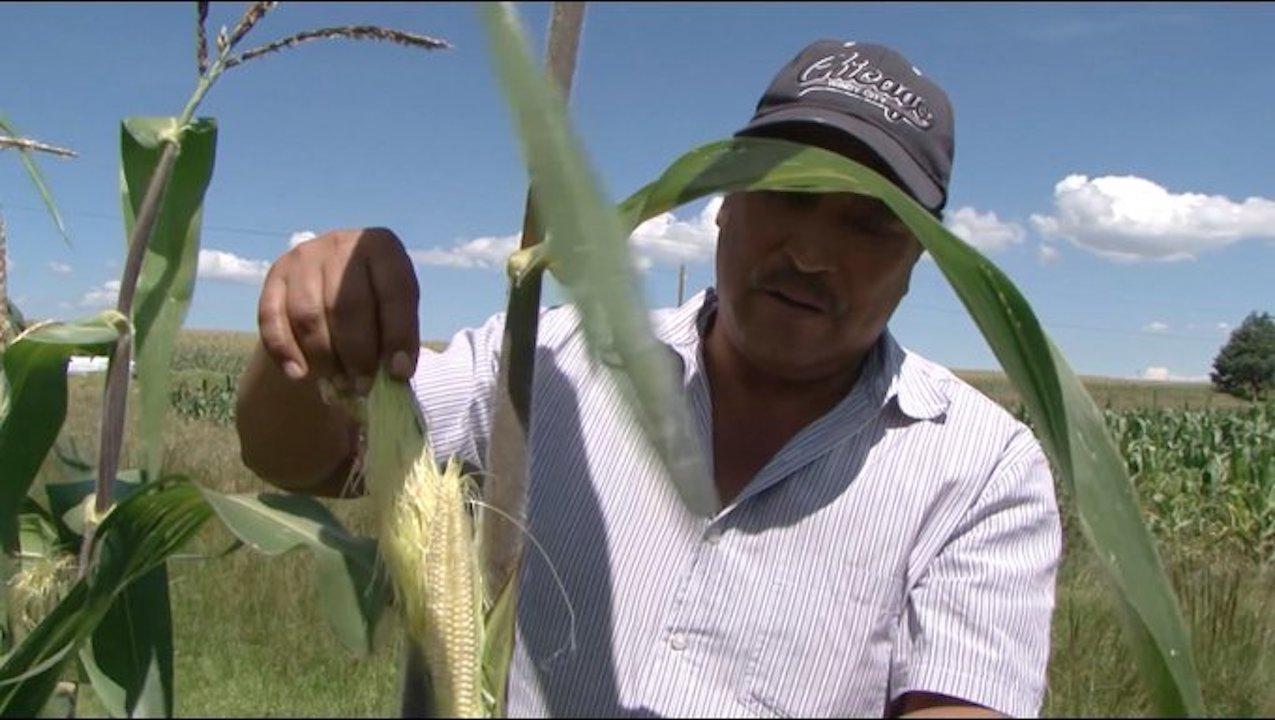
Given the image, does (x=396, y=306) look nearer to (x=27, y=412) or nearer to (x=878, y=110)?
(x=27, y=412)

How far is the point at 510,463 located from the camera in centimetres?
61

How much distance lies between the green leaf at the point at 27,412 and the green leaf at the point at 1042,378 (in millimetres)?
457

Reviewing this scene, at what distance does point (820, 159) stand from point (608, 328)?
299 mm

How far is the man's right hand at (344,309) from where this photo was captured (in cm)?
76

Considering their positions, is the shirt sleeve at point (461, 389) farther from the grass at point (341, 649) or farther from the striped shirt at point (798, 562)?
the grass at point (341, 649)

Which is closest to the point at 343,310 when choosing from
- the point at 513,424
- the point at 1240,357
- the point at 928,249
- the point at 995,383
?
the point at 513,424

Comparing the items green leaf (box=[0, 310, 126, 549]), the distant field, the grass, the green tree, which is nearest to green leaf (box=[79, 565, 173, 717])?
green leaf (box=[0, 310, 126, 549])

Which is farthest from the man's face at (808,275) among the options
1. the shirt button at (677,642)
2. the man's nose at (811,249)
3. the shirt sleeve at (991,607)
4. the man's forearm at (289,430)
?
the man's forearm at (289,430)

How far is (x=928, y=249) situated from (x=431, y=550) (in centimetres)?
29

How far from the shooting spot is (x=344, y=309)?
770mm

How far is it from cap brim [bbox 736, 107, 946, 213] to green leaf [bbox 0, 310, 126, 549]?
0.68 meters

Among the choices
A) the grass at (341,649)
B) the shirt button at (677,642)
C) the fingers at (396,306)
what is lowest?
the grass at (341,649)

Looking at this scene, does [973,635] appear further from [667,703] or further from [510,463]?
[510,463]

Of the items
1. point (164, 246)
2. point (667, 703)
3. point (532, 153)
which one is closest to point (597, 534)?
point (667, 703)
